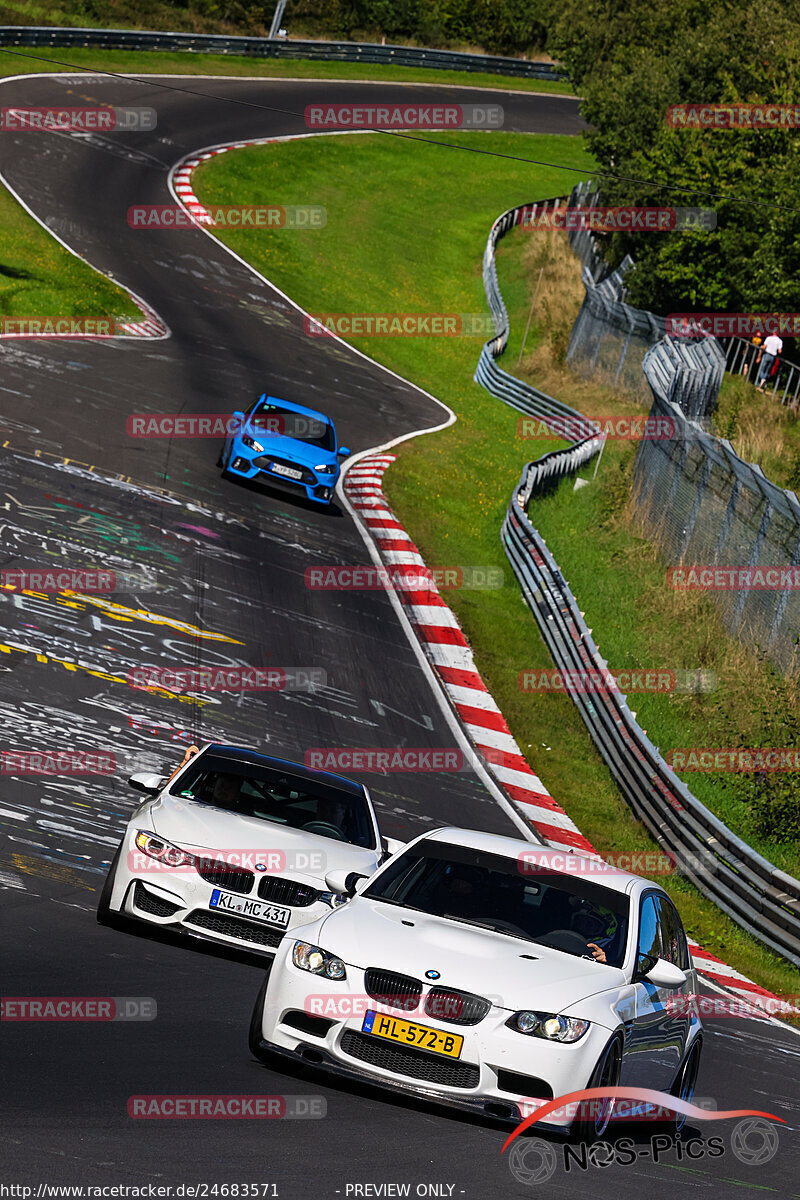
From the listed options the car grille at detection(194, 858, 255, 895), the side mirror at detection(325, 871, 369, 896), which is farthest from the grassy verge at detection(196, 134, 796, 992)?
the side mirror at detection(325, 871, 369, 896)

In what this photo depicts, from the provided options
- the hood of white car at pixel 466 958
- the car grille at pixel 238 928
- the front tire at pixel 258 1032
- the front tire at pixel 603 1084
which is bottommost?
the car grille at pixel 238 928

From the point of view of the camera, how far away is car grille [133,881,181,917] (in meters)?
9.25

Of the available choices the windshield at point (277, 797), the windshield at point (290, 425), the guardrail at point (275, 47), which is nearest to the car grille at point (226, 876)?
the windshield at point (277, 797)

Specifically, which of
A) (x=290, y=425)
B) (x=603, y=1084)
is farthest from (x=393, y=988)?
(x=290, y=425)

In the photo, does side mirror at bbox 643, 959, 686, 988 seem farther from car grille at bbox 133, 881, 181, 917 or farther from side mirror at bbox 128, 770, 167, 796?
side mirror at bbox 128, 770, 167, 796

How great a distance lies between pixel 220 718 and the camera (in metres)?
15.6

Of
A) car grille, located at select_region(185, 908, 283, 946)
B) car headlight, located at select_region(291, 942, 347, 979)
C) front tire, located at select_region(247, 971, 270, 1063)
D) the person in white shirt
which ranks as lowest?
the person in white shirt

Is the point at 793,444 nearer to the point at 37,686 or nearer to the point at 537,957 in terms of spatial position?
the point at 37,686

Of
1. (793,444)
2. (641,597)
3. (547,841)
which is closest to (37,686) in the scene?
(547,841)

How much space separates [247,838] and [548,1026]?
319cm

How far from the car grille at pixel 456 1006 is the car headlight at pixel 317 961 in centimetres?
44

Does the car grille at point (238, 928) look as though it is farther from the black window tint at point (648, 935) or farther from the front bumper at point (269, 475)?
the front bumper at point (269, 475)

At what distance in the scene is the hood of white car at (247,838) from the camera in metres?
9.52

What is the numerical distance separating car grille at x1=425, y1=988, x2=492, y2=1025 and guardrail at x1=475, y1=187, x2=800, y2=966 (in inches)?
305
